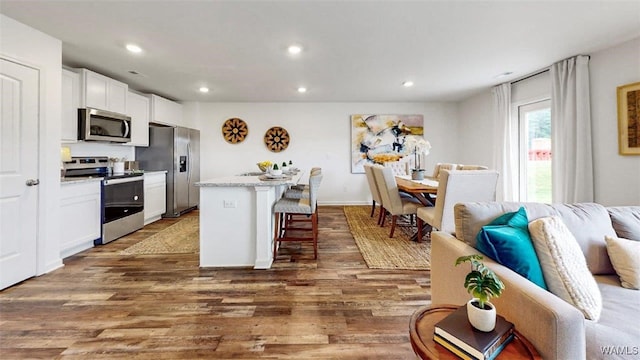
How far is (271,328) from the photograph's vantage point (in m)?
1.73

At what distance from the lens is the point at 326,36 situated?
8.86 feet

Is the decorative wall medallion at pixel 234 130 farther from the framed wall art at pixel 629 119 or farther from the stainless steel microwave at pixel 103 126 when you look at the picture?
the framed wall art at pixel 629 119

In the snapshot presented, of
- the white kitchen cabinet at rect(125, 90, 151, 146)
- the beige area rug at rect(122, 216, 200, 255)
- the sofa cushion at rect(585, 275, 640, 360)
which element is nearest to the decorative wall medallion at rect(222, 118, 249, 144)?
the white kitchen cabinet at rect(125, 90, 151, 146)

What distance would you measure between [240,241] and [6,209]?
1.91m

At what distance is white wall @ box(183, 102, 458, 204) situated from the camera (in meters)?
5.89

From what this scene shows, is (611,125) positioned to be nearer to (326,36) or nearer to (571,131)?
(571,131)

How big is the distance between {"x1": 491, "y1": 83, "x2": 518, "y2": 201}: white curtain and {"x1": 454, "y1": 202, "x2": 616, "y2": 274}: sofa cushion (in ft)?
11.6

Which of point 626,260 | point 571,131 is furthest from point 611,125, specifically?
point 626,260

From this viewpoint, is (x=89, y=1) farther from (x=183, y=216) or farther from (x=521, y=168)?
(x=521, y=168)

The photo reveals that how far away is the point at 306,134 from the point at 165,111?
2762 mm

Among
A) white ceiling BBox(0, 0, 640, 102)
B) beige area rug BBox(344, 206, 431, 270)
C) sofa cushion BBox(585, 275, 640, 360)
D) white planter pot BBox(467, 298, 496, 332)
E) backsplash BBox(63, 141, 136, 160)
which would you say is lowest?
beige area rug BBox(344, 206, 431, 270)

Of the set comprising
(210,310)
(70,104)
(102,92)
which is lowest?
(210,310)

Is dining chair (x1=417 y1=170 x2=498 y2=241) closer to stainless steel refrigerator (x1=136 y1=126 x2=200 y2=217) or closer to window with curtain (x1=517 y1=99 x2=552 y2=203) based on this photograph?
window with curtain (x1=517 y1=99 x2=552 y2=203)

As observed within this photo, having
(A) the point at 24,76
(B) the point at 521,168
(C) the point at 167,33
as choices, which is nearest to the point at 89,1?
(C) the point at 167,33
